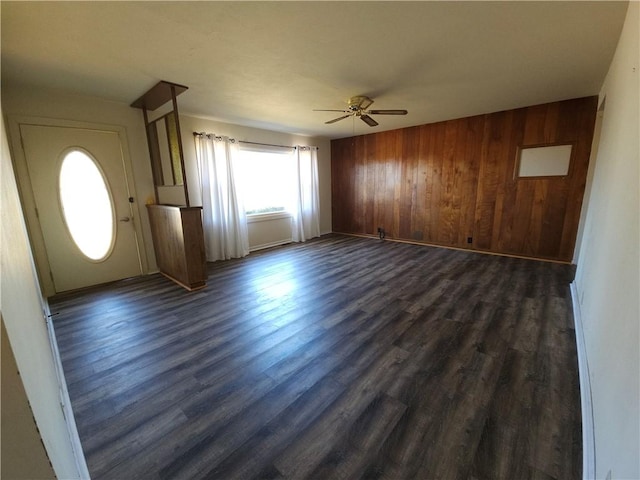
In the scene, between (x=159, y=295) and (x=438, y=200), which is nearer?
(x=159, y=295)

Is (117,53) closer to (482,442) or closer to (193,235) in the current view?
(193,235)

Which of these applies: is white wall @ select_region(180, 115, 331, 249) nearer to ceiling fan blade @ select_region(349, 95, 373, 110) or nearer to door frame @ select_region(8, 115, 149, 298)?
door frame @ select_region(8, 115, 149, 298)

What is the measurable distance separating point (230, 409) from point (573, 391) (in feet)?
7.02

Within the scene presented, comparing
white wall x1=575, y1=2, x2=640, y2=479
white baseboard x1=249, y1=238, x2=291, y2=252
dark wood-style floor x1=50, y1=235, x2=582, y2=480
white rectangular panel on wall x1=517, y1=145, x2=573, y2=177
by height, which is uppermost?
white rectangular panel on wall x1=517, y1=145, x2=573, y2=177

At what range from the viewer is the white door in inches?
123

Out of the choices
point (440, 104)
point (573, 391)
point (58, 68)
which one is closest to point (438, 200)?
point (440, 104)

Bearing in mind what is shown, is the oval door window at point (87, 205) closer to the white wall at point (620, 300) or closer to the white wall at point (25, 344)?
the white wall at point (25, 344)

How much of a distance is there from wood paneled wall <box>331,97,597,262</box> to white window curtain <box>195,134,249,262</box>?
9.62ft

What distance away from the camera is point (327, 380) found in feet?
5.92

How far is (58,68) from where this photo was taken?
8.11 ft

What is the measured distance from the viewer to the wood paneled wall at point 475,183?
3.90 metres

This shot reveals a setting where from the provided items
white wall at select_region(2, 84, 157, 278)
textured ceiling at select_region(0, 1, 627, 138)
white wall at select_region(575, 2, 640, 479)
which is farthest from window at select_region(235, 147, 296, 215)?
white wall at select_region(575, 2, 640, 479)

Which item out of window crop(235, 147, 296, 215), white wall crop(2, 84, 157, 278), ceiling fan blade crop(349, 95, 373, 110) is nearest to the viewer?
white wall crop(2, 84, 157, 278)

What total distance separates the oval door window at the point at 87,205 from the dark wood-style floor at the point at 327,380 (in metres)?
0.68
